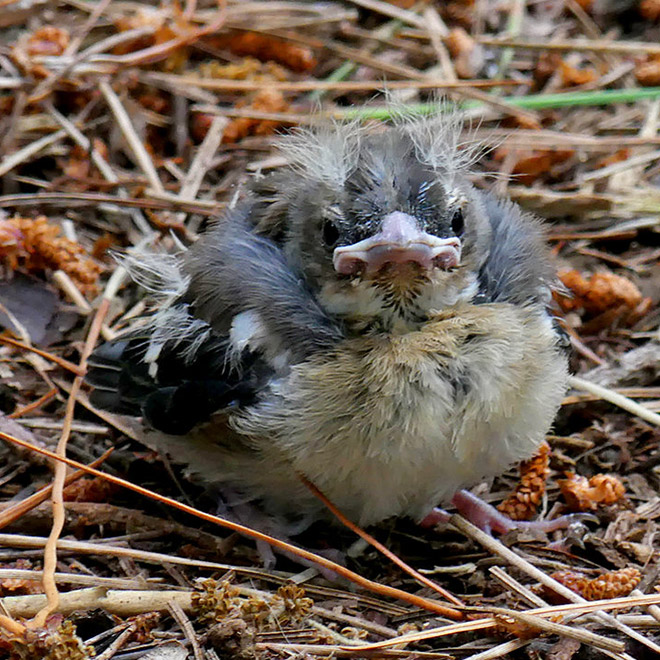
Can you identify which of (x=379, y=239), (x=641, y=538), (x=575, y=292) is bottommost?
(x=641, y=538)

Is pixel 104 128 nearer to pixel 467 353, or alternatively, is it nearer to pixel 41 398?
pixel 41 398

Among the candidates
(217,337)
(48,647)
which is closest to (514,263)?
(217,337)

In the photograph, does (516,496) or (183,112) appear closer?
(516,496)

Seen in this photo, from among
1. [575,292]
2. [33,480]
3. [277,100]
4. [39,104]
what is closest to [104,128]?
[39,104]

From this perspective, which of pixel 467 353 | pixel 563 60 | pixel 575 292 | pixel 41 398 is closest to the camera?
pixel 467 353

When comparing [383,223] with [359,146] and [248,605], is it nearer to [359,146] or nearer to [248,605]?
[359,146]
